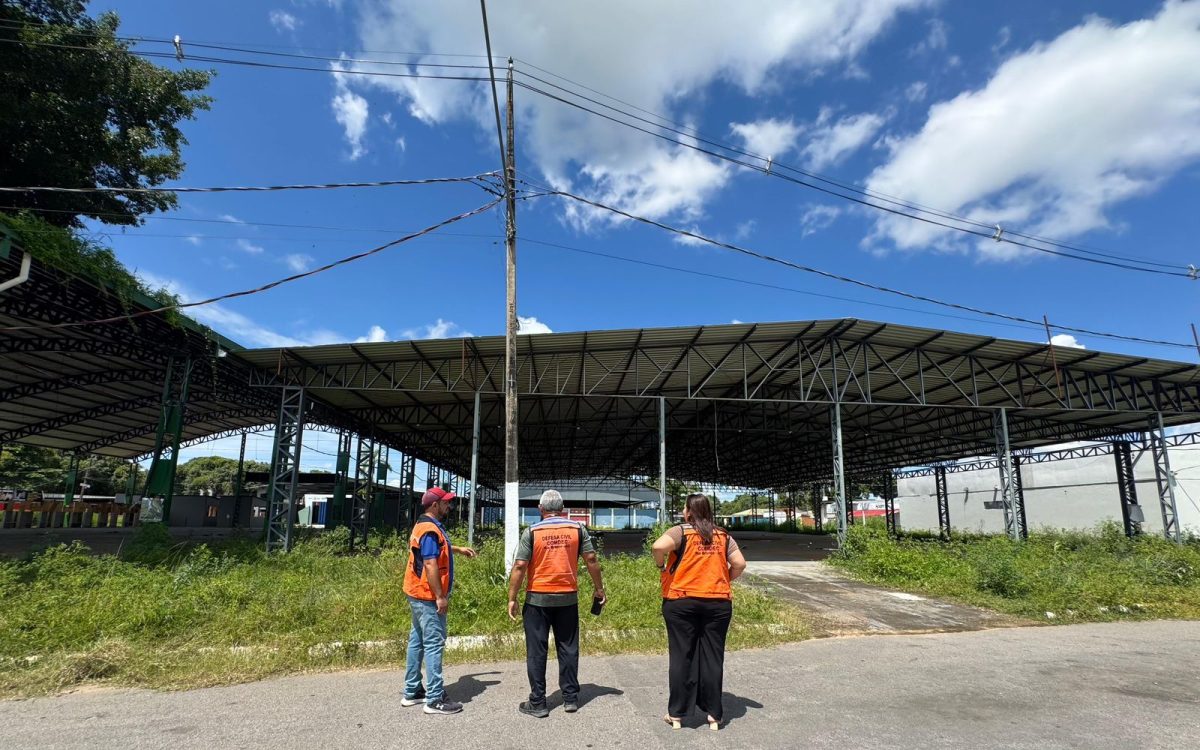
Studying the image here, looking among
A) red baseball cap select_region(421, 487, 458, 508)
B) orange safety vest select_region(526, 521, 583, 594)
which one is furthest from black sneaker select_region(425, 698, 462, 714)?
red baseball cap select_region(421, 487, 458, 508)

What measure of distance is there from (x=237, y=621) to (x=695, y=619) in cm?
569

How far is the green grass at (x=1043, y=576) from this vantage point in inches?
385

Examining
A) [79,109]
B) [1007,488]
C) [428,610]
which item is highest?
[79,109]

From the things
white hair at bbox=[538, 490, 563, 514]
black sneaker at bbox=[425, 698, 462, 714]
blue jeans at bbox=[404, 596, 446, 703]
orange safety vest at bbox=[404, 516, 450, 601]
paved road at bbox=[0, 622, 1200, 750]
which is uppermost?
white hair at bbox=[538, 490, 563, 514]

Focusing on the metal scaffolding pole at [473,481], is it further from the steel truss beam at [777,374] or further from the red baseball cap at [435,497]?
the red baseball cap at [435,497]

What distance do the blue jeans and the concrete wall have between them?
31.6 meters

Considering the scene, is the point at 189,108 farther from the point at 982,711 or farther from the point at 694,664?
the point at 982,711

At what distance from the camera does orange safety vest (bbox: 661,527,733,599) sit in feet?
14.0

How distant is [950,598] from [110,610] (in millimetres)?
12927

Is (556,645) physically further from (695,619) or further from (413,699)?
(413,699)

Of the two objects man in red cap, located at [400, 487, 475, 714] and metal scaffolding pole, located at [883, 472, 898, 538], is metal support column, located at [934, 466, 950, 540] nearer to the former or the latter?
metal scaffolding pole, located at [883, 472, 898, 538]

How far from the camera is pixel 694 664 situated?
4305 mm

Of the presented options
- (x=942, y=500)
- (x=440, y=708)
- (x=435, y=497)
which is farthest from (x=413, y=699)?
(x=942, y=500)

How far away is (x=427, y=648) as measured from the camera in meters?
4.66
